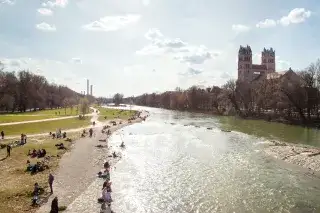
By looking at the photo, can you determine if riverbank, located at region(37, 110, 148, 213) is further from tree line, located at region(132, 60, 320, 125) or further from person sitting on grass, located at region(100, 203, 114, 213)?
tree line, located at region(132, 60, 320, 125)

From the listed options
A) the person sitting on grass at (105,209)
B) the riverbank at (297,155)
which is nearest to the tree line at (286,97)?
the riverbank at (297,155)

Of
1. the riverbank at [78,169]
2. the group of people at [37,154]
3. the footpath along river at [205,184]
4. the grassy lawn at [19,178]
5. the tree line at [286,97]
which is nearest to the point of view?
the grassy lawn at [19,178]

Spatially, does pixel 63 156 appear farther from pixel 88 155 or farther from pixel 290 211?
pixel 290 211

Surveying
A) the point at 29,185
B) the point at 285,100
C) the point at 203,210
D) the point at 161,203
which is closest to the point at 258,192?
the point at 203,210

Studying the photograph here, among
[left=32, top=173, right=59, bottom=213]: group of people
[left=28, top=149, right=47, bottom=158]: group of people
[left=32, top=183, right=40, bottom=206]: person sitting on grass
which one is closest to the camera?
[left=32, top=173, right=59, bottom=213]: group of people

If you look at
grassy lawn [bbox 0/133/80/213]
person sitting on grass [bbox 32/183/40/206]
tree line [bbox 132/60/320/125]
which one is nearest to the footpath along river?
person sitting on grass [bbox 32/183/40/206]

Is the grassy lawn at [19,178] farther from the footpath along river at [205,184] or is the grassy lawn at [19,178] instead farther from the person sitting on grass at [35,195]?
the footpath along river at [205,184]
